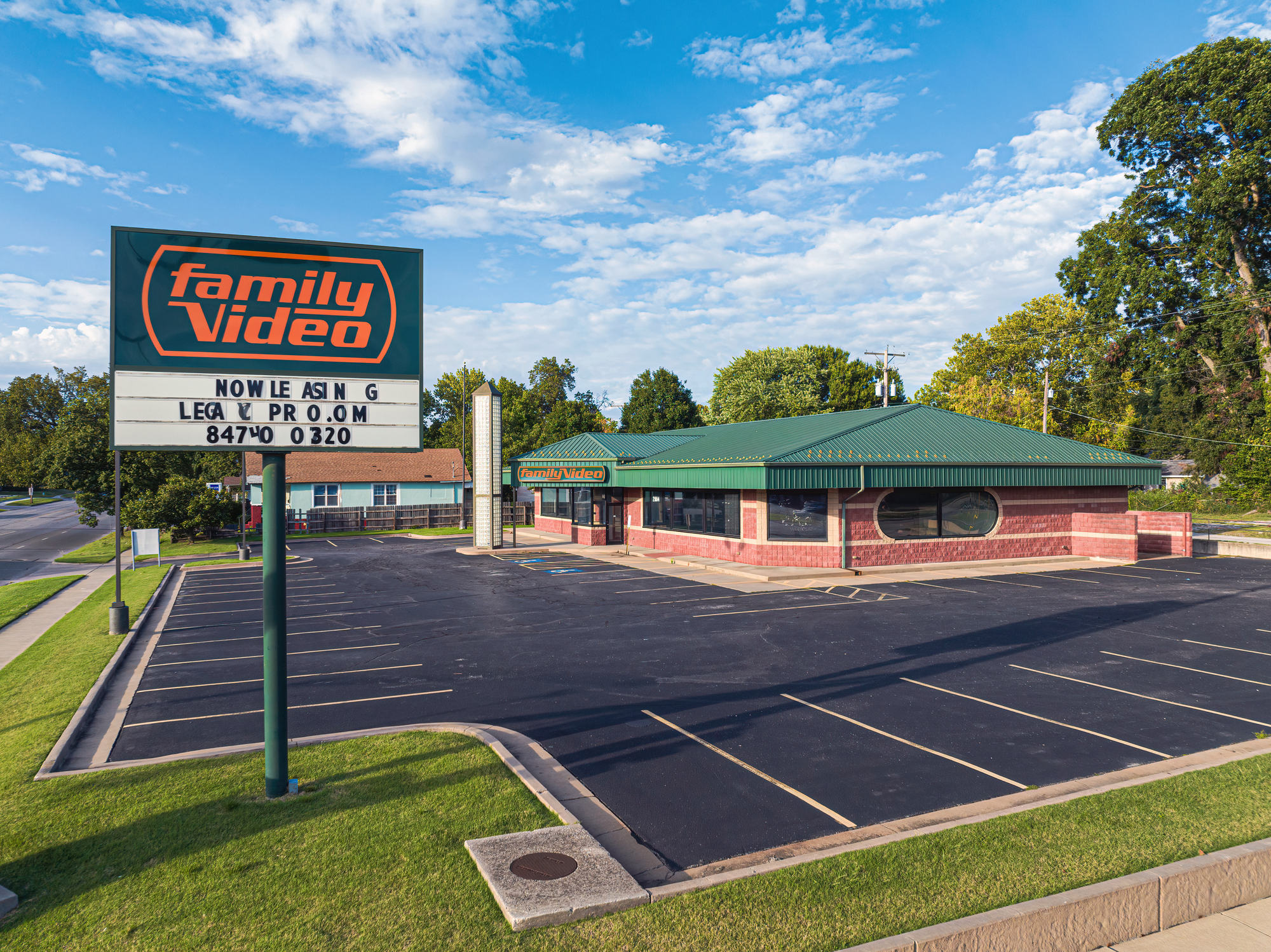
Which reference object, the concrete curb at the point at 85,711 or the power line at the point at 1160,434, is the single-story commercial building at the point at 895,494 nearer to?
the concrete curb at the point at 85,711

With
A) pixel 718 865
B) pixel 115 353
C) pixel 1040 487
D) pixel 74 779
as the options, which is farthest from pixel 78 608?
pixel 1040 487

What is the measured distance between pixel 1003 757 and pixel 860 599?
42.2 ft

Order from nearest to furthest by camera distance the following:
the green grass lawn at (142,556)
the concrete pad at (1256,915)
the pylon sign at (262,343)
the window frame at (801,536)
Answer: the concrete pad at (1256,915) < the pylon sign at (262,343) < the window frame at (801,536) < the green grass lawn at (142,556)

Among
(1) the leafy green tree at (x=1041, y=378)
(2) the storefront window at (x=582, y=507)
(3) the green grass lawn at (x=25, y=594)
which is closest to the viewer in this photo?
(3) the green grass lawn at (x=25, y=594)

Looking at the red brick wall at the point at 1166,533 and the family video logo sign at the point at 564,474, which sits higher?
the family video logo sign at the point at 564,474

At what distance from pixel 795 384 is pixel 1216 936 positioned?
256ft

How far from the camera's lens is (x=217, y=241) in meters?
8.20

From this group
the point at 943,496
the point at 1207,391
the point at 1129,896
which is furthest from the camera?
the point at 1207,391

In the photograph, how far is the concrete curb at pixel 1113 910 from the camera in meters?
5.20

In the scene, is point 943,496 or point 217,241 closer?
point 217,241

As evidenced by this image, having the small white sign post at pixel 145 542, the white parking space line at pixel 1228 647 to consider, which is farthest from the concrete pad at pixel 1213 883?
the small white sign post at pixel 145 542

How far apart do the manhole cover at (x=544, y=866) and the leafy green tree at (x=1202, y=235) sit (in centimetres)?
6071

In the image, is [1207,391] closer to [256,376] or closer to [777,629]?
[777,629]

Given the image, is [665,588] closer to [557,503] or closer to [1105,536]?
[1105,536]
